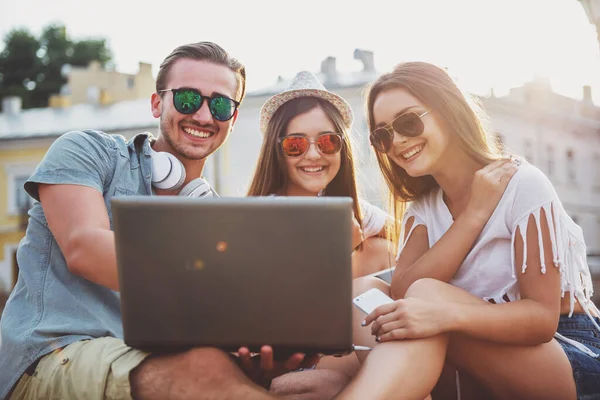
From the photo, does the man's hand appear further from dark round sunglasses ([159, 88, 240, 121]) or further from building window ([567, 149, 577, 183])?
building window ([567, 149, 577, 183])

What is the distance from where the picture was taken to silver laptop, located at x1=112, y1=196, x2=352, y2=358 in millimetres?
1999

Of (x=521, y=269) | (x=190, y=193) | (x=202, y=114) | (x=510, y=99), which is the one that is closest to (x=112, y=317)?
(x=190, y=193)

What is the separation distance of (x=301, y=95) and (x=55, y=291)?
1.85 meters

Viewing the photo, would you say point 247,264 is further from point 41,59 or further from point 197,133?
point 41,59

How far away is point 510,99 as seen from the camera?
29.8 meters

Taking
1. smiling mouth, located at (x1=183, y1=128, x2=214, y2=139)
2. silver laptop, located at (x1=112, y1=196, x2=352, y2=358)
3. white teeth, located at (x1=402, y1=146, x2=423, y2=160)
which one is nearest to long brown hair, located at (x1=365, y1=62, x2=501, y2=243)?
white teeth, located at (x1=402, y1=146, x2=423, y2=160)

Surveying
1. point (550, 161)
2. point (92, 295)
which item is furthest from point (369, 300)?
point (550, 161)

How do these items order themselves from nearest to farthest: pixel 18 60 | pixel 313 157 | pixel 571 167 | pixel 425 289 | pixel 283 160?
pixel 425 289 → pixel 313 157 → pixel 283 160 → pixel 571 167 → pixel 18 60

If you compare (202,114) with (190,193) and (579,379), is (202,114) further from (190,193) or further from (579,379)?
(579,379)

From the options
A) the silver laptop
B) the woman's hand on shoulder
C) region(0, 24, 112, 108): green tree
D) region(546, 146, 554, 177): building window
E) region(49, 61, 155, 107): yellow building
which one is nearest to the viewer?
the silver laptop

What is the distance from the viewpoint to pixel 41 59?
39.8 metres

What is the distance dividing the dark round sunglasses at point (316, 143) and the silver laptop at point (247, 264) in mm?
1863

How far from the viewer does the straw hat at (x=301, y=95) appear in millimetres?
3992

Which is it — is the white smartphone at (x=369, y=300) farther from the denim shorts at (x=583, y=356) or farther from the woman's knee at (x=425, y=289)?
the denim shorts at (x=583, y=356)
